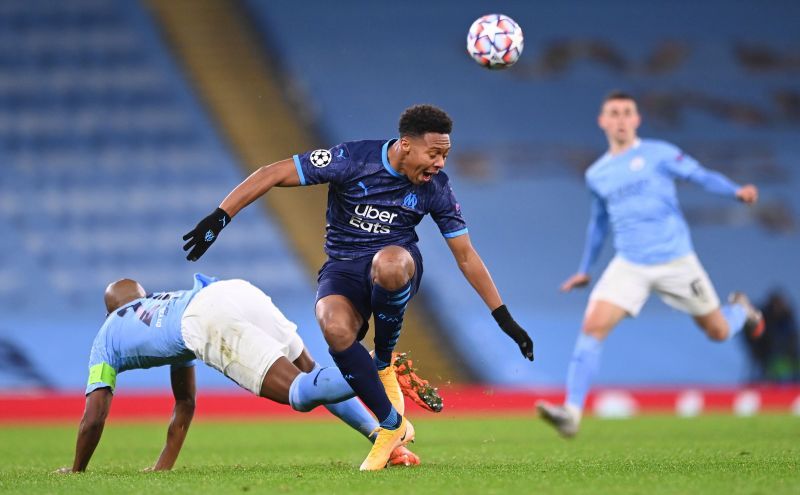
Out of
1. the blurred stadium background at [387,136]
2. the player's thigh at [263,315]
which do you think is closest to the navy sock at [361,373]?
the player's thigh at [263,315]

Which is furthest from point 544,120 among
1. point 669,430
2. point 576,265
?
point 669,430

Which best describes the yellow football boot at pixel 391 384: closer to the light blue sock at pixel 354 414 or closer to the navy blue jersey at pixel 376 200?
the light blue sock at pixel 354 414

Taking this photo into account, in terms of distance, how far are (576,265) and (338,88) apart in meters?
4.60

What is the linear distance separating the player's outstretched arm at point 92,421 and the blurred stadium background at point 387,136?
35.1ft

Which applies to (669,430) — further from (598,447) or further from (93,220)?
(93,220)

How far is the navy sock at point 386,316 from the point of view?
5.91m

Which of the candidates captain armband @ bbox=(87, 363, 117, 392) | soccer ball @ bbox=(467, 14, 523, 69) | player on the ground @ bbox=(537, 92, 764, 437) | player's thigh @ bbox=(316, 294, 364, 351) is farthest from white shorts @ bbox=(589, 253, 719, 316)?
captain armband @ bbox=(87, 363, 117, 392)

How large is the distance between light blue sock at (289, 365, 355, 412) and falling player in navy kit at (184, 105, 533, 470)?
0.11m

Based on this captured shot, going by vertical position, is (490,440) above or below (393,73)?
below

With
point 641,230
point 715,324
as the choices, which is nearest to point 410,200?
point 641,230

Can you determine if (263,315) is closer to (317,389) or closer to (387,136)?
(317,389)

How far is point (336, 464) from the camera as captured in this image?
6734mm

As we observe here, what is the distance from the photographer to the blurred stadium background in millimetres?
17234

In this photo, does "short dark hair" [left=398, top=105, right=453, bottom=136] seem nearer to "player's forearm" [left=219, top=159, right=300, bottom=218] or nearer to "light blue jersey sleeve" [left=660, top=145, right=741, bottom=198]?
"player's forearm" [left=219, top=159, right=300, bottom=218]
